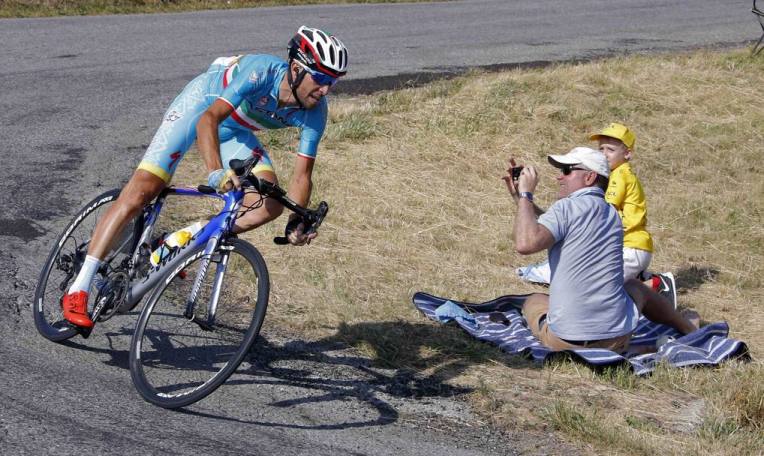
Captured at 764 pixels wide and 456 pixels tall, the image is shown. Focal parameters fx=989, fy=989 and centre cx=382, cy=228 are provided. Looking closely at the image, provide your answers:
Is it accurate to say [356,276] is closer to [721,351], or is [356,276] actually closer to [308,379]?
[308,379]

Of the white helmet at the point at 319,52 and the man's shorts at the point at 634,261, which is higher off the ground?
the white helmet at the point at 319,52

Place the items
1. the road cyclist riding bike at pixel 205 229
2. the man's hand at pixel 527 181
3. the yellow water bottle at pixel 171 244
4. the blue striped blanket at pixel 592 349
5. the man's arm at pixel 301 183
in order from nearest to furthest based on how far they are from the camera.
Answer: the road cyclist riding bike at pixel 205 229
the yellow water bottle at pixel 171 244
the man's arm at pixel 301 183
the man's hand at pixel 527 181
the blue striped blanket at pixel 592 349

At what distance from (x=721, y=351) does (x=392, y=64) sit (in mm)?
9667

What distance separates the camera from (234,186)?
514 centimetres

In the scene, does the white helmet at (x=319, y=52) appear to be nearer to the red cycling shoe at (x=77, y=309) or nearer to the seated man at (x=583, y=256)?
the seated man at (x=583, y=256)

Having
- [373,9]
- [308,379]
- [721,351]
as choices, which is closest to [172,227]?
[308,379]

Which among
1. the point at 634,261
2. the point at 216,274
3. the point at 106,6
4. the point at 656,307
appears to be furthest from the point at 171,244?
the point at 106,6

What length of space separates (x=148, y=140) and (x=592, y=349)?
6102 mm

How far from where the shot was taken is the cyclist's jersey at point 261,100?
18.7 feet

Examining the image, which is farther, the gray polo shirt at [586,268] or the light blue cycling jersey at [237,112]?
the gray polo shirt at [586,268]

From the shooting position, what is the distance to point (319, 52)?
219 inches

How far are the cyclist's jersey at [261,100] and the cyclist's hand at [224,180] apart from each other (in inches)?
23.6

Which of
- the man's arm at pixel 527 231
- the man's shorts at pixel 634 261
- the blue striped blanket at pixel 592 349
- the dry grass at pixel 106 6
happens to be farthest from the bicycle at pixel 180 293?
the dry grass at pixel 106 6

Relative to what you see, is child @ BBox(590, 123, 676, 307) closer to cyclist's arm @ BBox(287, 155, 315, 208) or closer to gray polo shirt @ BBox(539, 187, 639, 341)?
gray polo shirt @ BBox(539, 187, 639, 341)
